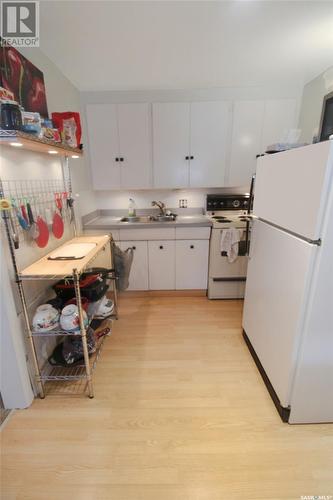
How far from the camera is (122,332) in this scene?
2207 mm

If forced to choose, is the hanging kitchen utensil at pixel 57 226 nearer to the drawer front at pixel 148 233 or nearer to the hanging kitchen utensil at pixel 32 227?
the hanging kitchen utensil at pixel 32 227

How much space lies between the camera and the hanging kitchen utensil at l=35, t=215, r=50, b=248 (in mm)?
1610

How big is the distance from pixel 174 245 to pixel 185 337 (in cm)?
103

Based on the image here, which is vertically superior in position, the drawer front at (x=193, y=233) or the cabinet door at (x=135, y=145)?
the cabinet door at (x=135, y=145)

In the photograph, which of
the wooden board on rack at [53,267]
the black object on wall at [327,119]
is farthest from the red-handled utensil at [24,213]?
the black object on wall at [327,119]

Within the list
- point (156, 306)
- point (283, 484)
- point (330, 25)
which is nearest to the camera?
point (283, 484)

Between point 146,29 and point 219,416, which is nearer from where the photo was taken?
point 219,416

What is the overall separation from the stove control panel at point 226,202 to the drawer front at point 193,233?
524 millimetres

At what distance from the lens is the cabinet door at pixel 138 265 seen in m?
2.70

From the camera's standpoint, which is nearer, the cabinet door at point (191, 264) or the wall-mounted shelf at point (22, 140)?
the wall-mounted shelf at point (22, 140)

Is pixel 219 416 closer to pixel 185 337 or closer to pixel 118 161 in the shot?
pixel 185 337

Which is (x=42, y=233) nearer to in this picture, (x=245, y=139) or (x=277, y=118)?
(x=245, y=139)

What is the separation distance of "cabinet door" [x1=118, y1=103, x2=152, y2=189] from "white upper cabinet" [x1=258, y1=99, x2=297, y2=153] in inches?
53.3

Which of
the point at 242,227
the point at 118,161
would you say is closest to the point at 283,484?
the point at 242,227
